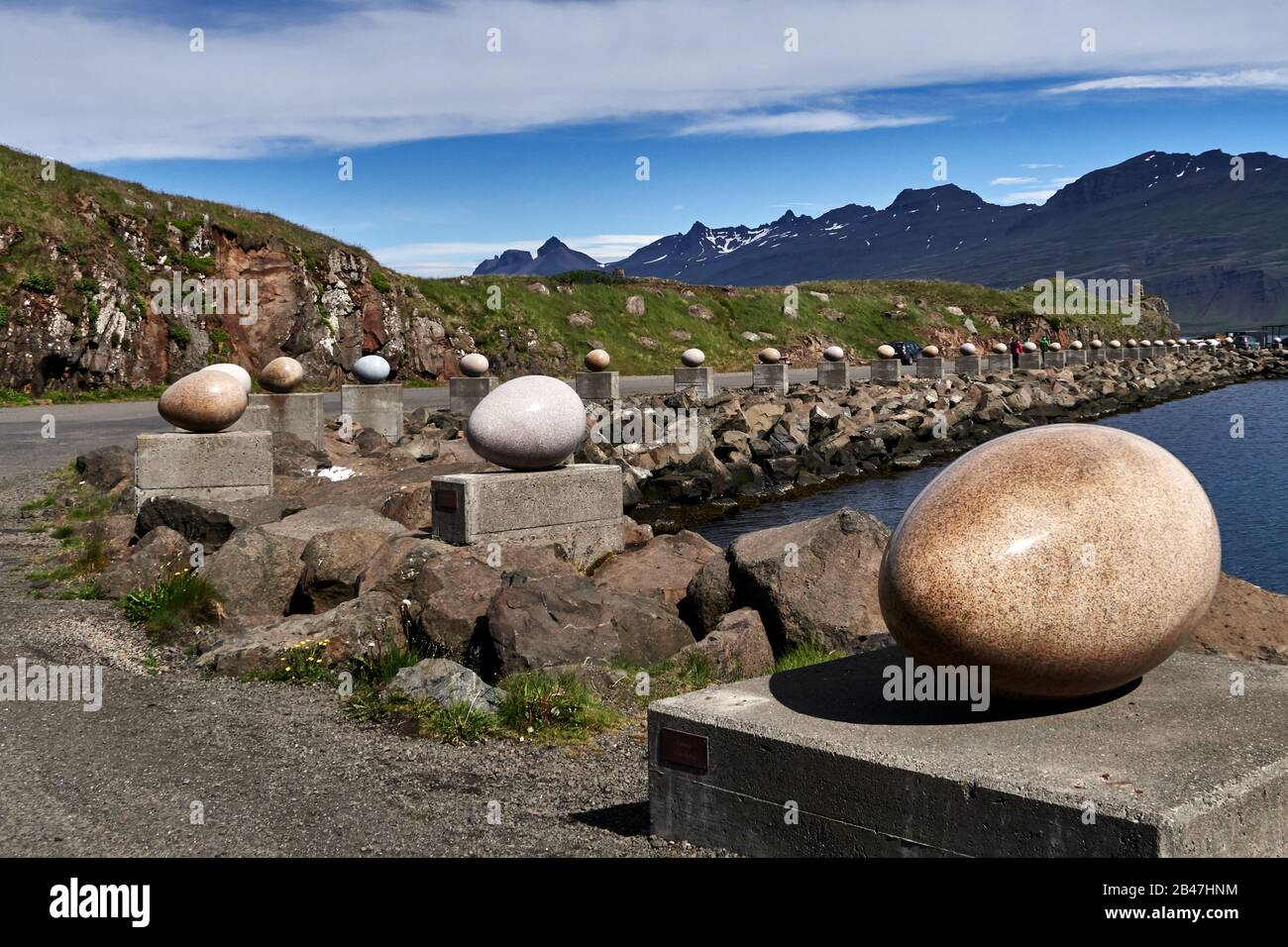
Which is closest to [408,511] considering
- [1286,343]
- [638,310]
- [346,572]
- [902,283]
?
[346,572]

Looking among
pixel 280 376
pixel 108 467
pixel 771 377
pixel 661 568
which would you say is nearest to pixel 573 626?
pixel 661 568

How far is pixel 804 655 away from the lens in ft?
28.9

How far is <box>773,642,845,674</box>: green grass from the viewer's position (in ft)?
28.4

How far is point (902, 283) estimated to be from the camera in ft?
273

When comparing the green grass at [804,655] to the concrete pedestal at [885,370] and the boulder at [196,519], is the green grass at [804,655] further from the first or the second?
the concrete pedestal at [885,370]

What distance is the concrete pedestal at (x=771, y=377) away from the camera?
123 ft

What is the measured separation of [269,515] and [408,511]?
1.53m

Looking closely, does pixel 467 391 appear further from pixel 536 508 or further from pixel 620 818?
pixel 620 818

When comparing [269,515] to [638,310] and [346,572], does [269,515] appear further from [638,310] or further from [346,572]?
[638,310]

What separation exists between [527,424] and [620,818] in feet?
22.5

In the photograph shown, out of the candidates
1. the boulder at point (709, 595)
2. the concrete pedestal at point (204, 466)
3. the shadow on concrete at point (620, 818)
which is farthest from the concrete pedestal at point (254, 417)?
the shadow on concrete at point (620, 818)

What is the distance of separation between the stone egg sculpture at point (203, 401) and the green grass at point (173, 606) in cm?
480

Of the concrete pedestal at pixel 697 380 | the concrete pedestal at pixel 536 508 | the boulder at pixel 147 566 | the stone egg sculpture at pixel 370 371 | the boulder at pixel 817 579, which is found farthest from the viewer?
the concrete pedestal at pixel 697 380

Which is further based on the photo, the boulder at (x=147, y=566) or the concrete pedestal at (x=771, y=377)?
the concrete pedestal at (x=771, y=377)
